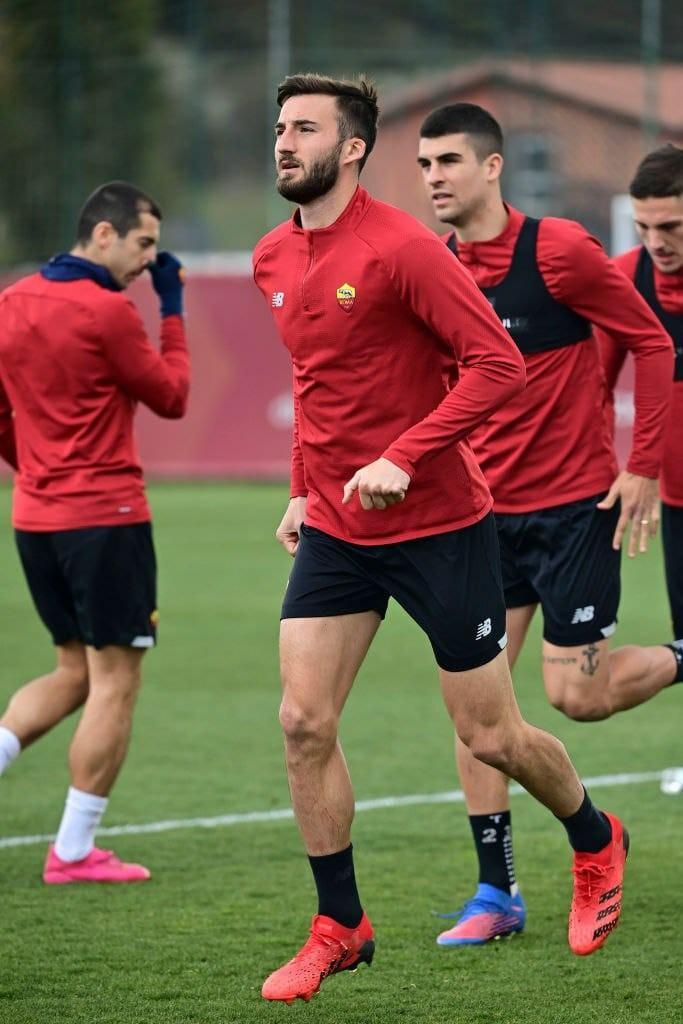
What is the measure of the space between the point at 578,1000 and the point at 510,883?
2.90 feet

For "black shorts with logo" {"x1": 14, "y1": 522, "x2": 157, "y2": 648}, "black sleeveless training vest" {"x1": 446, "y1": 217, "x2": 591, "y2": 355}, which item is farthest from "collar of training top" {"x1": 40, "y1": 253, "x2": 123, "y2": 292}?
"black sleeveless training vest" {"x1": 446, "y1": 217, "x2": 591, "y2": 355}

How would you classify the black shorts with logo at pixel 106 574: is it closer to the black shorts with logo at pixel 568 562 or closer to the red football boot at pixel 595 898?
the black shorts with logo at pixel 568 562

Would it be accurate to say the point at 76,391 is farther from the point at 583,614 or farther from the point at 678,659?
the point at 678,659

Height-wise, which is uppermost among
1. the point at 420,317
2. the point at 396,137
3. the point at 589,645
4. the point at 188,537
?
the point at 420,317

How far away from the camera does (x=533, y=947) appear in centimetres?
555

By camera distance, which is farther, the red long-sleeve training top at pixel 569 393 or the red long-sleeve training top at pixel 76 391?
the red long-sleeve training top at pixel 76 391

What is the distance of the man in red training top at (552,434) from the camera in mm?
5910

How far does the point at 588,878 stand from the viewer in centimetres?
541

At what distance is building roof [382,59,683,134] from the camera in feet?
81.6

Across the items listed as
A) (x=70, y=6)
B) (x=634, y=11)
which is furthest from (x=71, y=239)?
(x=634, y=11)

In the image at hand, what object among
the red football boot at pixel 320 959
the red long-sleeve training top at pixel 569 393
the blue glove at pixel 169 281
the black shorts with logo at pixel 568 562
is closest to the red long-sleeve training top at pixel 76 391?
the blue glove at pixel 169 281

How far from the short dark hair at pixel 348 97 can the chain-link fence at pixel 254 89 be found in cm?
2068

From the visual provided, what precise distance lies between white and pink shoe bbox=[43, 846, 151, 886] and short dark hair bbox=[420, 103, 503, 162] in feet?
9.47

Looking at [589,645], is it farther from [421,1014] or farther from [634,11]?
[634,11]
